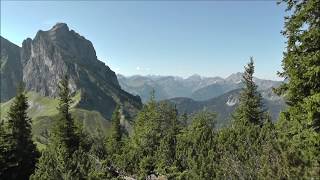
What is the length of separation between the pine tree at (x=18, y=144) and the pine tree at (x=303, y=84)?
36789mm

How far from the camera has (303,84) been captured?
21.7 metres

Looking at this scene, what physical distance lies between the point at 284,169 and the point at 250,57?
54.8m

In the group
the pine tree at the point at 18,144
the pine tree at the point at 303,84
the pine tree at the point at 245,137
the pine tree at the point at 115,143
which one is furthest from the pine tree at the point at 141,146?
the pine tree at the point at 303,84

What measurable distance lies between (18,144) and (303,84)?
130 ft

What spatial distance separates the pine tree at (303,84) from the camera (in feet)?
66.6

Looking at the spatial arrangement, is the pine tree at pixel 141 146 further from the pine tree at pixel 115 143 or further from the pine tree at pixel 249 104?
the pine tree at pixel 249 104

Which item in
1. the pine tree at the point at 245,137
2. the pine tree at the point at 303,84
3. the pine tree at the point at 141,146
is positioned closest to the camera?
the pine tree at the point at 303,84

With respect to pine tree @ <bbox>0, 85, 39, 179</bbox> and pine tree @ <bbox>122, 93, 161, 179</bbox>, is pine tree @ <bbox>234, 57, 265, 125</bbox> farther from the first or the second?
pine tree @ <bbox>0, 85, 39, 179</bbox>

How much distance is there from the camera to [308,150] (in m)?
20.7

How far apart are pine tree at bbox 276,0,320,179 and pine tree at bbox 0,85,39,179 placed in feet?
121

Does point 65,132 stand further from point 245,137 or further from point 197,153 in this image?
point 245,137

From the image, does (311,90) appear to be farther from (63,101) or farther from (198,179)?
(63,101)

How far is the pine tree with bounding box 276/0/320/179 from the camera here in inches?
800

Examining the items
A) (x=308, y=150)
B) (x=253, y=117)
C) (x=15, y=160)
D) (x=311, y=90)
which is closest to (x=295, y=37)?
(x=311, y=90)
